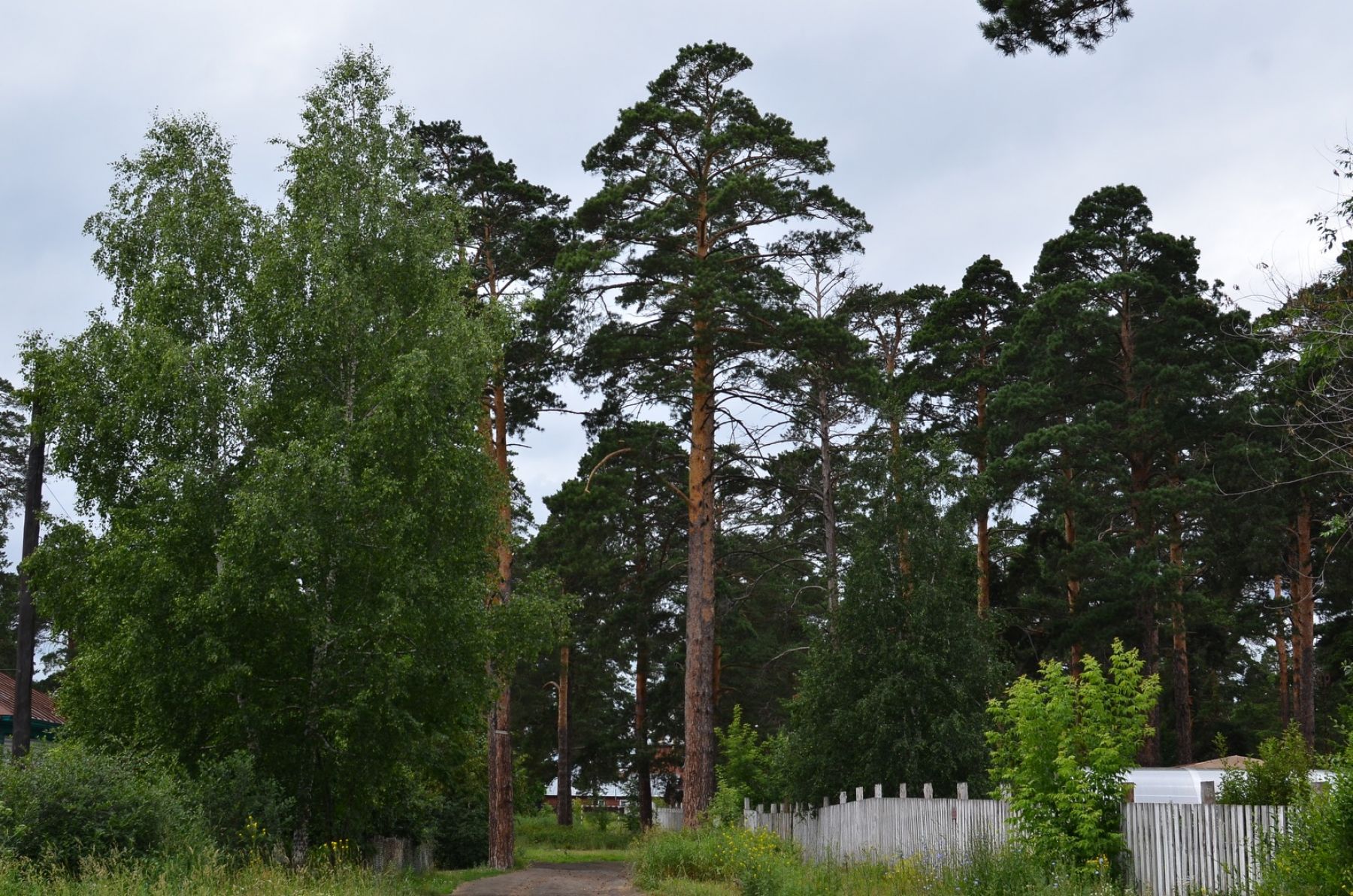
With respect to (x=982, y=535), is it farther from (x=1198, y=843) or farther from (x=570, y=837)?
(x=570, y=837)

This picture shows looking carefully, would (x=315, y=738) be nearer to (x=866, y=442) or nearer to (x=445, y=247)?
(x=445, y=247)

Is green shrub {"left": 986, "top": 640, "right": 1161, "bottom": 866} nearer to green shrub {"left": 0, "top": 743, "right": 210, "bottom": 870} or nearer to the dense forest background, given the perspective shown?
the dense forest background

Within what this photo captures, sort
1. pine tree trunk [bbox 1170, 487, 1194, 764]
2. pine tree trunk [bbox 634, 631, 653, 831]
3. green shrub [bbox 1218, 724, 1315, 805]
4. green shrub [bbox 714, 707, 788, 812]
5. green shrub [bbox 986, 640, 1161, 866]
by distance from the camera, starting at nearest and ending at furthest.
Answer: green shrub [bbox 1218, 724, 1315, 805], green shrub [bbox 986, 640, 1161, 866], pine tree trunk [bbox 1170, 487, 1194, 764], green shrub [bbox 714, 707, 788, 812], pine tree trunk [bbox 634, 631, 653, 831]

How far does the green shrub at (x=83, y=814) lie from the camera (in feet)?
41.9

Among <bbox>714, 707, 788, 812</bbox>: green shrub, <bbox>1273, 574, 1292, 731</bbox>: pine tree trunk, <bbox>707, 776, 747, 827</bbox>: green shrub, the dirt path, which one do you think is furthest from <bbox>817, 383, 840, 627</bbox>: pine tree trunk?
<bbox>1273, 574, 1292, 731</bbox>: pine tree trunk

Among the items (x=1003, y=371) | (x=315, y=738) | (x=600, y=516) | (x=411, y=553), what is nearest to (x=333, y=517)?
(x=411, y=553)

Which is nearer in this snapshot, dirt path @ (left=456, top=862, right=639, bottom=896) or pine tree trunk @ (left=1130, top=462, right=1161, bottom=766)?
dirt path @ (left=456, top=862, right=639, bottom=896)

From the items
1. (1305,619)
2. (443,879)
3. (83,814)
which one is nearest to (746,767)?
(443,879)

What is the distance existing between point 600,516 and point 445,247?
458 inches

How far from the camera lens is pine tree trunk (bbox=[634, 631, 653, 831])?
173 ft

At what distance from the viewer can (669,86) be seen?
2883 centimetres

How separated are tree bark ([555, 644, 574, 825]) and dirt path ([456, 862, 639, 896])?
68.5 feet

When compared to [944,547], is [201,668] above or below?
below

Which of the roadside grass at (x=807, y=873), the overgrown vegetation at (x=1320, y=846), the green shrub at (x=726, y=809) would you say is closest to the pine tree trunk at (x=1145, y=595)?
the green shrub at (x=726, y=809)
